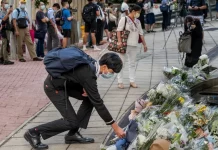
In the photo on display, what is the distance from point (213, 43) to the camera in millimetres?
17281

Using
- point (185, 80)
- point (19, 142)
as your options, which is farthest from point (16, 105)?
point (185, 80)

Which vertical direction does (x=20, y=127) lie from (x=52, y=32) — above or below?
below

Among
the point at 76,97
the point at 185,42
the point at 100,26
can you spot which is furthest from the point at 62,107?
the point at 100,26

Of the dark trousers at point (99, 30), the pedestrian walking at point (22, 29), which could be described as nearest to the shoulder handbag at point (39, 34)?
A: the pedestrian walking at point (22, 29)

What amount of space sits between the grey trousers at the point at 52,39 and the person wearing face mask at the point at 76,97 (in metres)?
9.89

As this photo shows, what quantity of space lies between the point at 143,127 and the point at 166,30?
1701 cm

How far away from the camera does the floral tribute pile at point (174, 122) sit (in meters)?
5.32

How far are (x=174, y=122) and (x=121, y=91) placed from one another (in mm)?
5134

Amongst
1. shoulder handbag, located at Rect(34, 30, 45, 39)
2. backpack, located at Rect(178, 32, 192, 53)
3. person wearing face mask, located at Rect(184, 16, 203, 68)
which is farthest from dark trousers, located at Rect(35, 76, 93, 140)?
shoulder handbag, located at Rect(34, 30, 45, 39)

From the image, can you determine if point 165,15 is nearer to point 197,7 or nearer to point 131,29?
point 197,7

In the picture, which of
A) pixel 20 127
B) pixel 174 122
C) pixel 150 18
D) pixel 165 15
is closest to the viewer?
pixel 174 122

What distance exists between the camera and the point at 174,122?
18.6 ft

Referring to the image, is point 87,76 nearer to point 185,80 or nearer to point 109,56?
point 109,56

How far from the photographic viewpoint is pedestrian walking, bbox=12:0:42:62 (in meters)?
15.4
